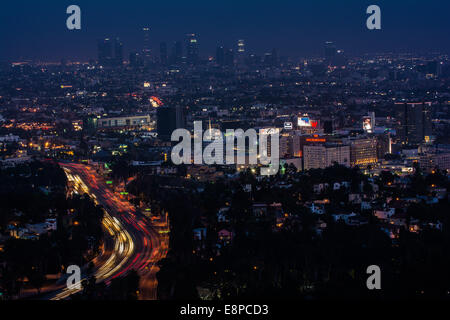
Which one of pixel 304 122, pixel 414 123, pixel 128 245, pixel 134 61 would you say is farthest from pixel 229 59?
pixel 128 245

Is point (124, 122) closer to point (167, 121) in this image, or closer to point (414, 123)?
point (167, 121)

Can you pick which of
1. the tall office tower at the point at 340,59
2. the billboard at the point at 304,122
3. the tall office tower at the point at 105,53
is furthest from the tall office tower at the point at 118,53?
the billboard at the point at 304,122

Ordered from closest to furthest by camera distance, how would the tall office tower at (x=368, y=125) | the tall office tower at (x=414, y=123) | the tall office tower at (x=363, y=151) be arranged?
the tall office tower at (x=363, y=151), the tall office tower at (x=368, y=125), the tall office tower at (x=414, y=123)

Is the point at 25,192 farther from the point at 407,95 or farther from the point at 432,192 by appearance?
the point at 407,95

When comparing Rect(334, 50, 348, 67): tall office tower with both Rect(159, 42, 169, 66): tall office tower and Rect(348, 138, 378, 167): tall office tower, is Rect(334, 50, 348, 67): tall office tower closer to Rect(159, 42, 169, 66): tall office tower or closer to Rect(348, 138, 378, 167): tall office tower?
Rect(159, 42, 169, 66): tall office tower

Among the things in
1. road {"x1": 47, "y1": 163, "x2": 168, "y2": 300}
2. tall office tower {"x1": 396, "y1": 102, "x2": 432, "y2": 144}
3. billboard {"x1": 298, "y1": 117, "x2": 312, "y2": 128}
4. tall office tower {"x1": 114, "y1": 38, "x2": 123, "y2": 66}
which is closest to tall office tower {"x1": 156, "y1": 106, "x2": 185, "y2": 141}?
billboard {"x1": 298, "y1": 117, "x2": 312, "y2": 128}

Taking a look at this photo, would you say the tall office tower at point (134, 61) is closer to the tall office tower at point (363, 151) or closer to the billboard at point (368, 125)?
the billboard at point (368, 125)

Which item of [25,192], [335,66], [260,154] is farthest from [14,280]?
[335,66]
